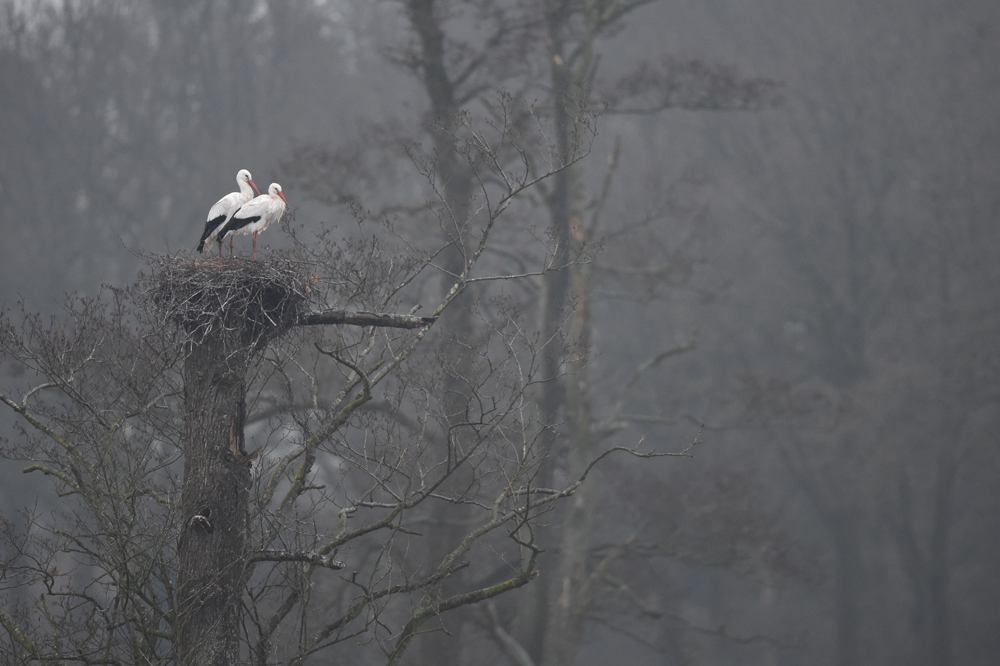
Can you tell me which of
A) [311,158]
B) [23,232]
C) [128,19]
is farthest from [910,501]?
[128,19]

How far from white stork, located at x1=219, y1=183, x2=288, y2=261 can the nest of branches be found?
0.82m

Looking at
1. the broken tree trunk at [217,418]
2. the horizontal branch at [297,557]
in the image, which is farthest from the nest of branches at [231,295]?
the horizontal branch at [297,557]

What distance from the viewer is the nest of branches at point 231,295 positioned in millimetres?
6324

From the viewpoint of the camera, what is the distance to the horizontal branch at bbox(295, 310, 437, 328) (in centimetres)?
671

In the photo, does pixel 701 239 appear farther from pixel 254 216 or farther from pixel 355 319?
pixel 355 319

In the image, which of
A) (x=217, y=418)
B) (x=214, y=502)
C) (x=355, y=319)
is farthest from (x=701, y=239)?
(x=214, y=502)

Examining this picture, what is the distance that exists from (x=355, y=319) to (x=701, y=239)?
13.7m

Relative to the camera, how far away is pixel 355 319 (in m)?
6.71

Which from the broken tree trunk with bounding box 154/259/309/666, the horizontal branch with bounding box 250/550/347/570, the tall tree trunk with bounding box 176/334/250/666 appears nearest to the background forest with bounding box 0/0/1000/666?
the broken tree trunk with bounding box 154/259/309/666

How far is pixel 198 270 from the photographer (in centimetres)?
639

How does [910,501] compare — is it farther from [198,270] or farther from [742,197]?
[198,270]

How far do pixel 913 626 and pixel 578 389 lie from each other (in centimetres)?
894

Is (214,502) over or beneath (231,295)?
beneath

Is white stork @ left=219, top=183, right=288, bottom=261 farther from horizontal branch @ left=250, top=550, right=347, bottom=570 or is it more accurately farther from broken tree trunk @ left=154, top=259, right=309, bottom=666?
horizontal branch @ left=250, top=550, right=347, bottom=570
